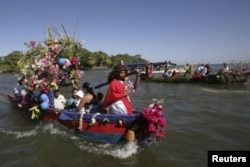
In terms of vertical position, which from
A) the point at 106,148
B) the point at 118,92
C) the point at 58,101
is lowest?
the point at 106,148

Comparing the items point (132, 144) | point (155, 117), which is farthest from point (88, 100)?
point (155, 117)

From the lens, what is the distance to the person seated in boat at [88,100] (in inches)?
335

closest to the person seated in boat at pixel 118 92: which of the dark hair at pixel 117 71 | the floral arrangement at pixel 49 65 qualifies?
the dark hair at pixel 117 71

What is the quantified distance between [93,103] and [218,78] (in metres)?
17.8

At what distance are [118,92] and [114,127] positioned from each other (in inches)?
A: 40.4

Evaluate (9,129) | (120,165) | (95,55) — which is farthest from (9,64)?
(120,165)

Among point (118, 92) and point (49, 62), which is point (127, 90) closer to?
point (118, 92)

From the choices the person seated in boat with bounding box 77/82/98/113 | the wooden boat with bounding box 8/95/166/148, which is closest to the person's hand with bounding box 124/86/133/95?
the wooden boat with bounding box 8/95/166/148

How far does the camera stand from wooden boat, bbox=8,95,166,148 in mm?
7445

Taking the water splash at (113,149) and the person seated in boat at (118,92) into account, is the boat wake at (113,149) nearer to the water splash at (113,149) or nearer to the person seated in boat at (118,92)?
the water splash at (113,149)

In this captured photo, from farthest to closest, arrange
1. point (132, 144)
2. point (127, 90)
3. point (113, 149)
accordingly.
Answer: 1. point (113, 149)
2. point (127, 90)
3. point (132, 144)

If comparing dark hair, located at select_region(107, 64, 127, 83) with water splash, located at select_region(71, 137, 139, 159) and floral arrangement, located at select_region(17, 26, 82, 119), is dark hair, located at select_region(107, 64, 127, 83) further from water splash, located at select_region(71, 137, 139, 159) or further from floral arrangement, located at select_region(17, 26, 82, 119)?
floral arrangement, located at select_region(17, 26, 82, 119)

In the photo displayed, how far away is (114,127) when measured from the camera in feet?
25.7

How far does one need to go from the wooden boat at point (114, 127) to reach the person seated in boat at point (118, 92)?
0.27 m
